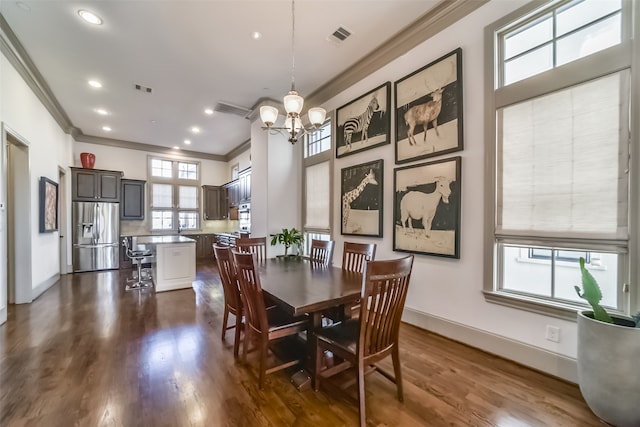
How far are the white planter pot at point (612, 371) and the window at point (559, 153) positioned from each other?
44cm

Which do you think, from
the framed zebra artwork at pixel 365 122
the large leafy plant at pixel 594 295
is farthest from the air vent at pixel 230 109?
the large leafy plant at pixel 594 295

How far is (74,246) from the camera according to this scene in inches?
240

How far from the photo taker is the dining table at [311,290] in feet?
5.58

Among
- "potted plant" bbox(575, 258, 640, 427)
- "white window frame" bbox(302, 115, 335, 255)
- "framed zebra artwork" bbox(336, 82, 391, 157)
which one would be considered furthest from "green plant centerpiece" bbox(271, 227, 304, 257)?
"potted plant" bbox(575, 258, 640, 427)

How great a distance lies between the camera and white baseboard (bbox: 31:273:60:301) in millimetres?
4112

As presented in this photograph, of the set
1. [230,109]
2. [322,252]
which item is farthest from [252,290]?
[230,109]

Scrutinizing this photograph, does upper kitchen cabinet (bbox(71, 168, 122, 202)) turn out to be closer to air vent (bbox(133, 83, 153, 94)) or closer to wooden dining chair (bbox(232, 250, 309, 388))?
air vent (bbox(133, 83, 153, 94))

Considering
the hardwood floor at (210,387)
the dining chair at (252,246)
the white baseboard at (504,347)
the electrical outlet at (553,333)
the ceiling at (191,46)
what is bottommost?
the hardwood floor at (210,387)

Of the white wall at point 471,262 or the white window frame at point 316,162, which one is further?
the white window frame at point 316,162

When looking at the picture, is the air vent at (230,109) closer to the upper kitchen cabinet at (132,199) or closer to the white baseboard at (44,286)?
Answer: the upper kitchen cabinet at (132,199)

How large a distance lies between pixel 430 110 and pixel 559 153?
4.16 ft

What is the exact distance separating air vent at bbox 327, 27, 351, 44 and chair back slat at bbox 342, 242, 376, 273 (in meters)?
2.48

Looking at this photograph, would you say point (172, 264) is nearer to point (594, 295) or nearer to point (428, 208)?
point (428, 208)

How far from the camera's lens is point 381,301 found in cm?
161
